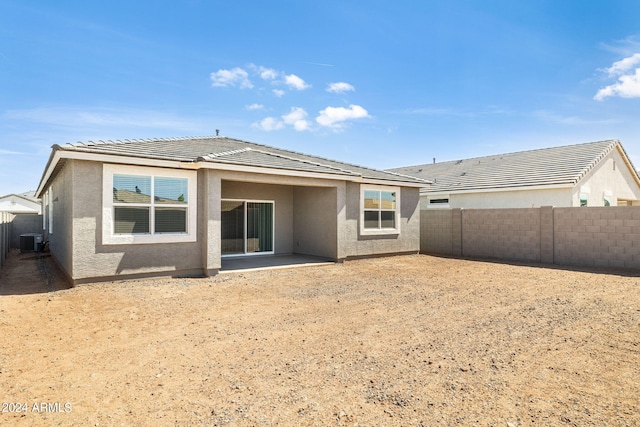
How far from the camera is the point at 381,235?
14391 mm

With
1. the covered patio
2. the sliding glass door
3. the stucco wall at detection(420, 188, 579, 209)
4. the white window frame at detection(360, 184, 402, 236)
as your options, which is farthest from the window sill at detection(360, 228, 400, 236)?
the stucco wall at detection(420, 188, 579, 209)

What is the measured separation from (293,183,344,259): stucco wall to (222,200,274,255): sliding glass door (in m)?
1.18

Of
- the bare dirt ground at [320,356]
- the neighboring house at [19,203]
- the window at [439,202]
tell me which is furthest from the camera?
the neighboring house at [19,203]

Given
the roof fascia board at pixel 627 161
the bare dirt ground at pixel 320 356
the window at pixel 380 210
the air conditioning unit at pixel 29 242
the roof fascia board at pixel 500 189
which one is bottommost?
the bare dirt ground at pixel 320 356

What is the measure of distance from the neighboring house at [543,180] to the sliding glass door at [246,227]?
38.6 ft

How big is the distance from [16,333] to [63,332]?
694mm

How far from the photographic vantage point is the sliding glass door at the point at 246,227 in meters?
13.7

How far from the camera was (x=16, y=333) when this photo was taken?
5383 millimetres

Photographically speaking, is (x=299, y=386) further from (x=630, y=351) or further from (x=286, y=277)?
(x=286, y=277)

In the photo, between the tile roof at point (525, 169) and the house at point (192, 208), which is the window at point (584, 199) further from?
the house at point (192, 208)

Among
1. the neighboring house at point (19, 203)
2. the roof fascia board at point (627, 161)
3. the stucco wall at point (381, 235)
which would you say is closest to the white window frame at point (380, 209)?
the stucco wall at point (381, 235)

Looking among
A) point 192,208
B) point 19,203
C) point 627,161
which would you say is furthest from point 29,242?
point 19,203

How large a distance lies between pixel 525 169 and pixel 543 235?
702 centimetres

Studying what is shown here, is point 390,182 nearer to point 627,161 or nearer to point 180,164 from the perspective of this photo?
point 180,164
